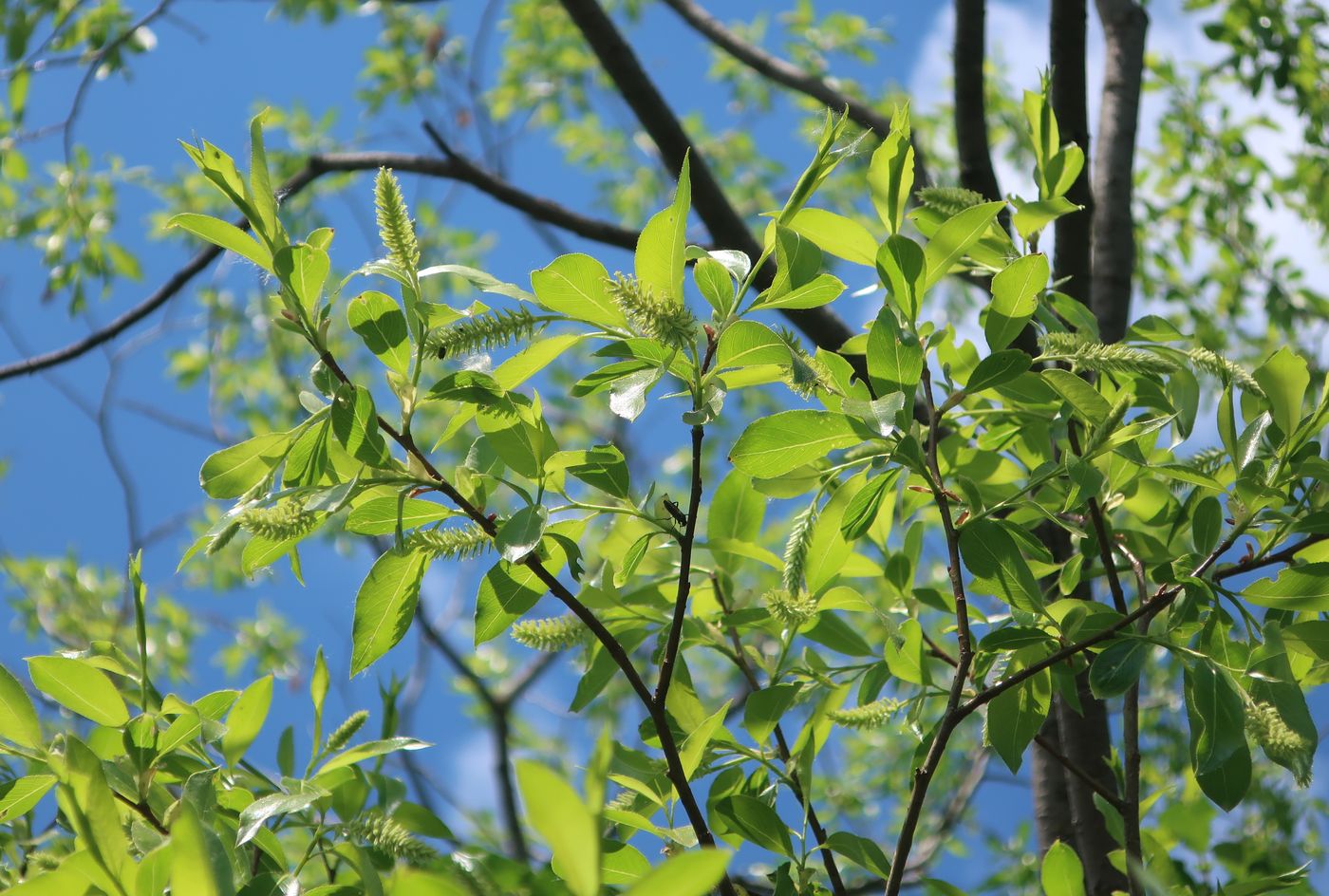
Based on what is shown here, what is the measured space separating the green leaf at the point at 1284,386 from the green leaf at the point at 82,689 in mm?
828

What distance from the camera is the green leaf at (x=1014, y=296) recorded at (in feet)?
2.42

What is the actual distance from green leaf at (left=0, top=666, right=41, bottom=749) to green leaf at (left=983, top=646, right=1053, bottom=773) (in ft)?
2.14

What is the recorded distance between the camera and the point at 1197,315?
11.3ft

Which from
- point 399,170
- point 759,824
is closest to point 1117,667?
point 759,824

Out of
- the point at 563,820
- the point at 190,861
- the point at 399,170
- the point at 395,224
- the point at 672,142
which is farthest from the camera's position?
the point at 399,170

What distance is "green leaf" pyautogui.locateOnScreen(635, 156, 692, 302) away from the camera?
2.13ft

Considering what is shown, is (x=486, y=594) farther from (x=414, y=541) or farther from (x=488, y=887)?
(x=488, y=887)

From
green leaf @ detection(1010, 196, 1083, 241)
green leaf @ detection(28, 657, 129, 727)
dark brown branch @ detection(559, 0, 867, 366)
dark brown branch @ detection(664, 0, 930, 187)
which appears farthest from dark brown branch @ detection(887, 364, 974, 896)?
dark brown branch @ detection(664, 0, 930, 187)

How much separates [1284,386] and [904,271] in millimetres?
284

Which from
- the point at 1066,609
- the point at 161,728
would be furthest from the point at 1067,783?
the point at 161,728

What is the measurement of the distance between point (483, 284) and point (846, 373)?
0.90 ft

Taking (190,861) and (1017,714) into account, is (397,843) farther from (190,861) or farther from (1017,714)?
(1017,714)

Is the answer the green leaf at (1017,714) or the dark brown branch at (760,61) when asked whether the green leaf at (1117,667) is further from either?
the dark brown branch at (760,61)

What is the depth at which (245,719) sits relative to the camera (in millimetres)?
795
